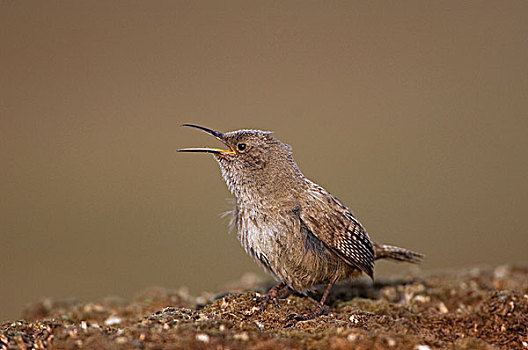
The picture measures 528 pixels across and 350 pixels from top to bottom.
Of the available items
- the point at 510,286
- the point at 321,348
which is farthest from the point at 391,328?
the point at 510,286

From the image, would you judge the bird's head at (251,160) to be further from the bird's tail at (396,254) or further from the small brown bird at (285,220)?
the bird's tail at (396,254)

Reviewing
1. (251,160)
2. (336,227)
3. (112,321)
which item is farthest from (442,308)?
(112,321)

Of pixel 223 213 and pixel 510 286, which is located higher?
pixel 223 213

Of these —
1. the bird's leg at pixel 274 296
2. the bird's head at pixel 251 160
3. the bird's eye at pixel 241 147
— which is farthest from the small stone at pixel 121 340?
the bird's eye at pixel 241 147

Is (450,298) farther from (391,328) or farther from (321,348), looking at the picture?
(321,348)

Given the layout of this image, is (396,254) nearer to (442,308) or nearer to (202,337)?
(442,308)
